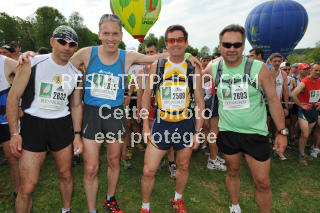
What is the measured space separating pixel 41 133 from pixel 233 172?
2774 millimetres

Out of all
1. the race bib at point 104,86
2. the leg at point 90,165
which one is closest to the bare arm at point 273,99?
the race bib at point 104,86

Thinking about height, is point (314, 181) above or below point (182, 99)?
below

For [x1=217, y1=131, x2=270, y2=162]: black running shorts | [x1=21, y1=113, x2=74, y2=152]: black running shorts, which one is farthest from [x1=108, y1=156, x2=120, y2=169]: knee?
[x1=217, y1=131, x2=270, y2=162]: black running shorts

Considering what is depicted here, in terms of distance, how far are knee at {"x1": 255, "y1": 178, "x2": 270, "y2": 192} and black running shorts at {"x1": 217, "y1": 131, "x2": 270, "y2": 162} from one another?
28 centimetres

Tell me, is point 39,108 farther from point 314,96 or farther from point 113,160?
point 314,96

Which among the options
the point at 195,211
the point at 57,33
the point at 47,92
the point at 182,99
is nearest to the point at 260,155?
the point at 182,99

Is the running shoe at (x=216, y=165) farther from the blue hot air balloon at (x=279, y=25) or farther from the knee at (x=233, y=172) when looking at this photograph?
the blue hot air balloon at (x=279, y=25)

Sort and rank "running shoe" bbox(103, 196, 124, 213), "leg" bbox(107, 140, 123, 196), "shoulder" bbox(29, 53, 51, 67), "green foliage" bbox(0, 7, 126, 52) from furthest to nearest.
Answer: "green foliage" bbox(0, 7, 126, 52), "running shoe" bbox(103, 196, 124, 213), "leg" bbox(107, 140, 123, 196), "shoulder" bbox(29, 53, 51, 67)

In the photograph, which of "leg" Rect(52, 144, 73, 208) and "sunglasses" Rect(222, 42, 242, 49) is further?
"leg" Rect(52, 144, 73, 208)

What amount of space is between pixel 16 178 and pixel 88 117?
1.70 metres

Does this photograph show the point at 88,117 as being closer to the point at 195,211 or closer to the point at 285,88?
the point at 195,211

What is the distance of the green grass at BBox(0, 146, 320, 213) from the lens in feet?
→ 11.7

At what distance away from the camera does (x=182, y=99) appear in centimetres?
296

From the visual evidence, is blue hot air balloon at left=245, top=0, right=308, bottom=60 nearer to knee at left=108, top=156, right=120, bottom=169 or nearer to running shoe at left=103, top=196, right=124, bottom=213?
knee at left=108, top=156, right=120, bottom=169
